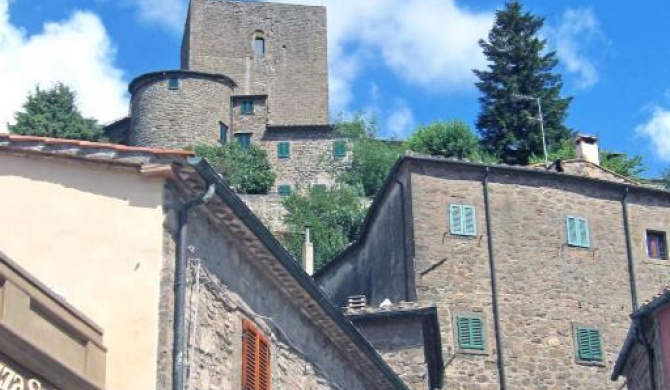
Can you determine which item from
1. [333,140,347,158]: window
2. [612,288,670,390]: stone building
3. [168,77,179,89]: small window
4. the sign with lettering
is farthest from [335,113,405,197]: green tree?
the sign with lettering

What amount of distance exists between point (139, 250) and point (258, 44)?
6634 centimetres

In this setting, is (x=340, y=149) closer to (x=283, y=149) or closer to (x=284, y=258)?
(x=283, y=149)

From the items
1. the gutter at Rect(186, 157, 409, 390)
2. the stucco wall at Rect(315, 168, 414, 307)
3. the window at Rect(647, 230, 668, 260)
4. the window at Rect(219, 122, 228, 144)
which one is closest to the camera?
the gutter at Rect(186, 157, 409, 390)

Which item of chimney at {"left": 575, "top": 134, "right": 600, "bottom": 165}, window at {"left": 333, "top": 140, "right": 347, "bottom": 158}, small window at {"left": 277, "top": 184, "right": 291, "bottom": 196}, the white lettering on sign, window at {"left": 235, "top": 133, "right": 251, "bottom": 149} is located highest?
window at {"left": 235, "top": 133, "right": 251, "bottom": 149}

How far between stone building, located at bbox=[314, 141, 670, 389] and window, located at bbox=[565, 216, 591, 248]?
0.14 feet

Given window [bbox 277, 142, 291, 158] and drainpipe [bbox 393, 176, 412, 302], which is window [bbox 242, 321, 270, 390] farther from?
window [bbox 277, 142, 291, 158]

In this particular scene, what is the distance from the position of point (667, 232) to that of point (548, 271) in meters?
4.70

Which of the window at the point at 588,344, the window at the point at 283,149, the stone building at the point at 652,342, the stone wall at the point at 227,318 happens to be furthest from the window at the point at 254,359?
the window at the point at 283,149

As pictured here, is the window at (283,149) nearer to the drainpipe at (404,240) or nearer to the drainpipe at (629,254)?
the drainpipe at (404,240)

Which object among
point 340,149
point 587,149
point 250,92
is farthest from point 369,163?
point 587,149

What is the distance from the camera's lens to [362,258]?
39.5 meters

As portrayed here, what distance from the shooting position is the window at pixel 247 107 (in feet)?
238

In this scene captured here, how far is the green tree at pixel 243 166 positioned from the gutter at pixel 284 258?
141 feet

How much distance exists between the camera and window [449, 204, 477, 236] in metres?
35.8
